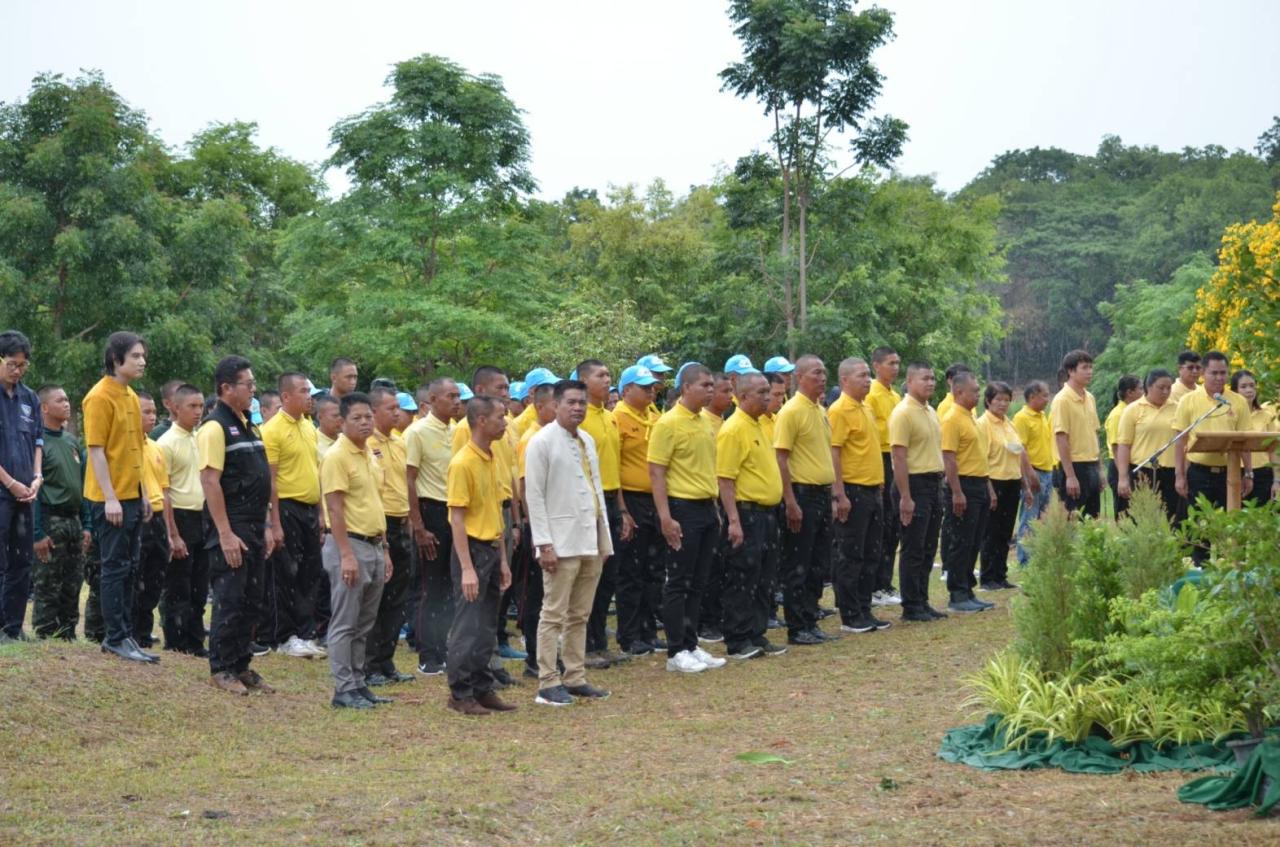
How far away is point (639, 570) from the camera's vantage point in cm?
1148

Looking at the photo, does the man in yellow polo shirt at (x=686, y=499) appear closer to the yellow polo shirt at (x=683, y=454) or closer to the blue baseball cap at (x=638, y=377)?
the yellow polo shirt at (x=683, y=454)

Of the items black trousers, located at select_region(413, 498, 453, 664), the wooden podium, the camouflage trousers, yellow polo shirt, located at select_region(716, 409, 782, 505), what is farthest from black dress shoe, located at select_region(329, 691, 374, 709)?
the wooden podium

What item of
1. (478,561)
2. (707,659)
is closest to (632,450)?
(707,659)

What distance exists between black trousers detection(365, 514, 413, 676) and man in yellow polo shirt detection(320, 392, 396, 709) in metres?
0.81

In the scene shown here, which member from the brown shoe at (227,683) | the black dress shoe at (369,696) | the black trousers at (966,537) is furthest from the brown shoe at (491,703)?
the black trousers at (966,537)

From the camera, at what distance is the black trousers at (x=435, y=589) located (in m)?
10.7

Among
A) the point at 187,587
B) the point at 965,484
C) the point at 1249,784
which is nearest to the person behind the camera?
the point at 1249,784

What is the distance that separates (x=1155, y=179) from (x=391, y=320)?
55.2 metres

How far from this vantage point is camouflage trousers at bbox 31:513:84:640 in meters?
10.6

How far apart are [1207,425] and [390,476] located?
8.14m

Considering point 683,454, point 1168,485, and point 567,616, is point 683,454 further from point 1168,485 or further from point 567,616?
point 1168,485

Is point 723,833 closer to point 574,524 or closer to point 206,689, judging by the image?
point 574,524

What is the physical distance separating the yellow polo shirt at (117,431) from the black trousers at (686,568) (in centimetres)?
386

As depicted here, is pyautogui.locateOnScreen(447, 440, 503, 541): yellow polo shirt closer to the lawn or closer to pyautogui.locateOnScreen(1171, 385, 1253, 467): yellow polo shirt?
the lawn
